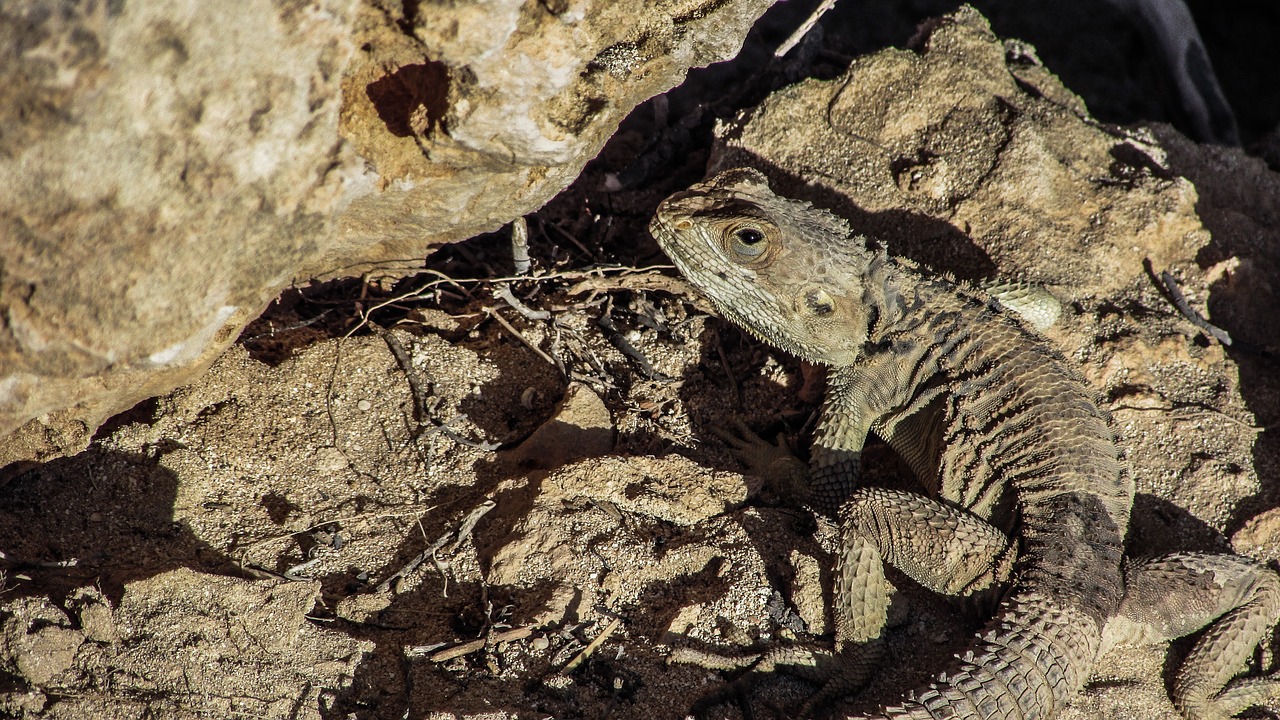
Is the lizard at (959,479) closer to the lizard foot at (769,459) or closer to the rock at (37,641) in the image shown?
Result: the lizard foot at (769,459)

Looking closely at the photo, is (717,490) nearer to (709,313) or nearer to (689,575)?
(689,575)

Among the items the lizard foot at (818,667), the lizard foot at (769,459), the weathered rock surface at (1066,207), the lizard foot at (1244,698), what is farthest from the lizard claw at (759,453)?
the lizard foot at (1244,698)

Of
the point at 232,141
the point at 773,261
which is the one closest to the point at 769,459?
the point at 773,261

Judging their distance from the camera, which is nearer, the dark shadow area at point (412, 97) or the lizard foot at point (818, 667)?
the dark shadow area at point (412, 97)

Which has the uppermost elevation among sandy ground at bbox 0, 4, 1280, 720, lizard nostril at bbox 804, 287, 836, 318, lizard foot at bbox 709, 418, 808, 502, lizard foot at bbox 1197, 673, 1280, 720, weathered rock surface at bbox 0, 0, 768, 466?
weathered rock surface at bbox 0, 0, 768, 466

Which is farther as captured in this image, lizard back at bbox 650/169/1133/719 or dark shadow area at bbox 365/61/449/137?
lizard back at bbox 650/169/1133/719

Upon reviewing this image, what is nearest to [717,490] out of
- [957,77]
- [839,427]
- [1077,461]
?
[839,427]

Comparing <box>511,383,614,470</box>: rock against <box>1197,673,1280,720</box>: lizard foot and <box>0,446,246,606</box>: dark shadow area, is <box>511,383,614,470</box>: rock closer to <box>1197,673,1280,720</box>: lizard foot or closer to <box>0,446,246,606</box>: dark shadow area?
<box>0,446,246,606</box>: dark shadow area

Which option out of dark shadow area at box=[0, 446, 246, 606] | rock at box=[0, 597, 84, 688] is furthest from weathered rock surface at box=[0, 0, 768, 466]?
rock at box=[0, 597, 84, 688]
